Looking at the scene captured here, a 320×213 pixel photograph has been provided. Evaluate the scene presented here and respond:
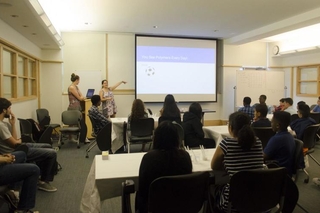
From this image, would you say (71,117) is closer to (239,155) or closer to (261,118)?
(261,118)

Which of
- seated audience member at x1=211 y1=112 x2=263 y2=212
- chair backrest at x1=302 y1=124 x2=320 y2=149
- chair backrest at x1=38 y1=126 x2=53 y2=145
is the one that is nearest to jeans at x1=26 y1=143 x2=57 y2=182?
chair backrest at x1=38 y1=126 x2=53 y2=145

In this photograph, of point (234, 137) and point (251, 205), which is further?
point (234, 137)

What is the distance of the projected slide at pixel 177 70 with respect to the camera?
7.70 m

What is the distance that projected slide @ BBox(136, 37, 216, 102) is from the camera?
7.70 meters

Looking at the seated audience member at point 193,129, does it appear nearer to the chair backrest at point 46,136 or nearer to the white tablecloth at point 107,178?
the white tablecloth at point 107,178

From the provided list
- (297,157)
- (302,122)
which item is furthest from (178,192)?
(302,122)

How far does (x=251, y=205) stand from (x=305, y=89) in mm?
7857

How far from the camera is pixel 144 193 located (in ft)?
5.68

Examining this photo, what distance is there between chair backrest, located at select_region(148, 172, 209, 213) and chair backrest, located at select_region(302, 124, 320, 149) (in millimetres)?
2600

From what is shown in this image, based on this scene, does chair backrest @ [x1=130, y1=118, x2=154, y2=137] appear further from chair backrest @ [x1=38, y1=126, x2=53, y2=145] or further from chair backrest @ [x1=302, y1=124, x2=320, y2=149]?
chair backrest @ [x1=302, y1=124, x2=320, y2=149]

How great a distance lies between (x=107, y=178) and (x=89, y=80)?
572cm

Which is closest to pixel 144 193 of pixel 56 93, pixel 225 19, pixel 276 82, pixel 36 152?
pixel 36 152

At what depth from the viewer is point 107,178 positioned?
1.89m

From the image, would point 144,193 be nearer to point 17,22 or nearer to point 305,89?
point 17,22
